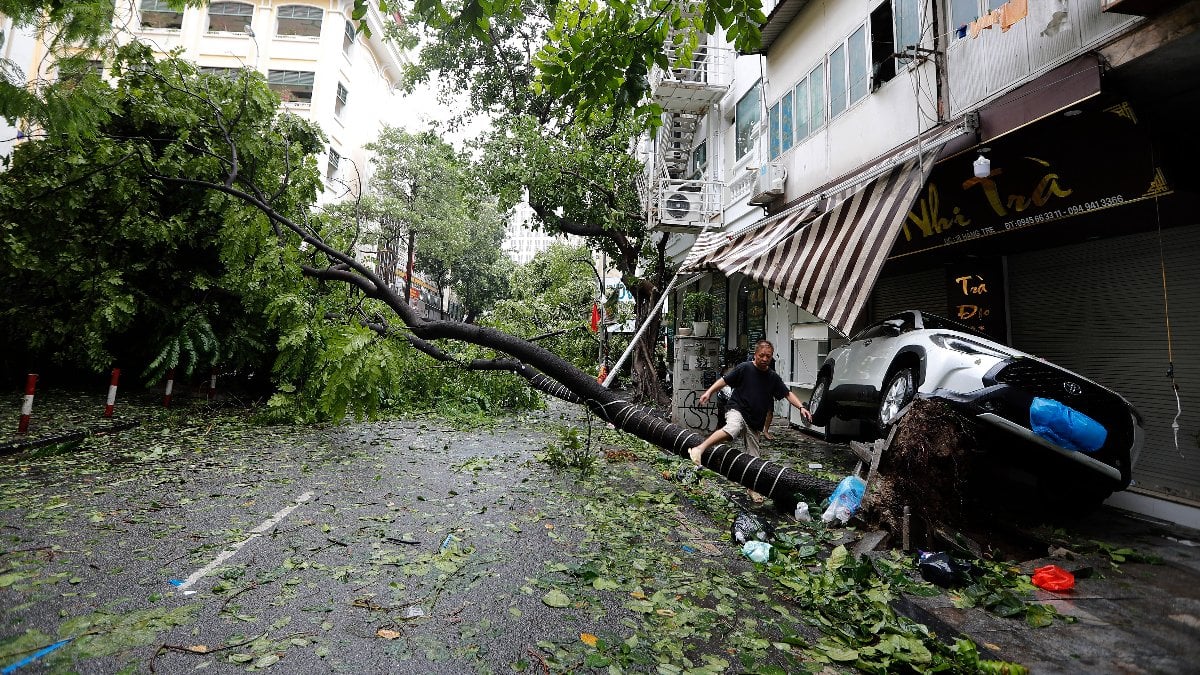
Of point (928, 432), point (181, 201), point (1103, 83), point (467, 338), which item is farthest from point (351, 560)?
point (181, 201)

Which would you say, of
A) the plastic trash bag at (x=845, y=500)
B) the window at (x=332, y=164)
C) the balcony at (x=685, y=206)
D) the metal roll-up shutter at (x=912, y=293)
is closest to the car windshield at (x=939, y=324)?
the metal roll-up shutter at (x=912, y=293)

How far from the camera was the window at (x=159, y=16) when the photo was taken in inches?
1008

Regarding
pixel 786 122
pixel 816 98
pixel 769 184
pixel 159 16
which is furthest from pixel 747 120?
pixel 159 16

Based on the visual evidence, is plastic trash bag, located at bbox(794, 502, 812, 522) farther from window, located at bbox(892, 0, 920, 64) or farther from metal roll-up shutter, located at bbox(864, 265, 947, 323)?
window, located at bbox(892, 0, 920, 64)

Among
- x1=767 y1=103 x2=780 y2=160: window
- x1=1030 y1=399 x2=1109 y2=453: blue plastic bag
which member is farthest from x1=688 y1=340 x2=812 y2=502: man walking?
x1=767 y1=103 x2=780 y2=160: window

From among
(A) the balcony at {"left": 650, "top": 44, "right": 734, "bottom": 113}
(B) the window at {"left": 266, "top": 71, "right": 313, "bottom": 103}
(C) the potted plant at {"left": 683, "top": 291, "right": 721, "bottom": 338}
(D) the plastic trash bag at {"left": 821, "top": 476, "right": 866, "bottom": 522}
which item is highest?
(B) the window at {"left": 266, "top": 71, "right": 313, "bottom": 103}

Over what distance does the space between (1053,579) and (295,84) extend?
32330 millimetres

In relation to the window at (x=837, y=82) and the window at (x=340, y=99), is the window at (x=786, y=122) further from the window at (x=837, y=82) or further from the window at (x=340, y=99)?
the window at (x=340, y=99)

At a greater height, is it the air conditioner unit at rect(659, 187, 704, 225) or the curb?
the air conditioner unit at rect(659, 187, 704, 225)

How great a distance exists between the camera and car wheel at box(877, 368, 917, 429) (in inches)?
250

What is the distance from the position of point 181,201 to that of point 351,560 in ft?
33.4

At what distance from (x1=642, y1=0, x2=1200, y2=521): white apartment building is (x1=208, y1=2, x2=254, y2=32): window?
93.7ft

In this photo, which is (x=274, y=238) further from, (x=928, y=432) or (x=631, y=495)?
(x=928, y=432)

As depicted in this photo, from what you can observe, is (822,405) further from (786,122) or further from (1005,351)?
(786,122)
